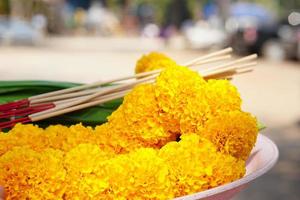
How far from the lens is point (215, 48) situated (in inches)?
901

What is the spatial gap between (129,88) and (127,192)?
49 centimetres

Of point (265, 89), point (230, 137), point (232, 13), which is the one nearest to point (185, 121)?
point (230, 137)

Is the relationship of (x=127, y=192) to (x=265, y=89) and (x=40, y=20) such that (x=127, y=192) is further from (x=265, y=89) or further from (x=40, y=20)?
(x=40, y=20)

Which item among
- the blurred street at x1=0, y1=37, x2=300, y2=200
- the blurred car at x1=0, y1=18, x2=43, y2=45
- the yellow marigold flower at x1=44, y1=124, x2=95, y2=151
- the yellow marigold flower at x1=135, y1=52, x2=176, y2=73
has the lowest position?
the blurred street at x1=0, y1=37, x2=300, y2=200

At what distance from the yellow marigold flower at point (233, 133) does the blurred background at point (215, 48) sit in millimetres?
3559

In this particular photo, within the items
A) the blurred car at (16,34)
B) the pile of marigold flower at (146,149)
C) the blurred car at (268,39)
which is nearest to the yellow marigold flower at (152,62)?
the pile of marigold flower at (146,149)

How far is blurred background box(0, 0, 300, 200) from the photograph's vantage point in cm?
719

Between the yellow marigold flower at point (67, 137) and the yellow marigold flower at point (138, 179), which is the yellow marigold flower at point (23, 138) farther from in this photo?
the yellow marigold flower at point (138, 179)

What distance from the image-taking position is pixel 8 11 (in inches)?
1342

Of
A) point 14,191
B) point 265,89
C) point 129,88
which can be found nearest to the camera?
point 14,191

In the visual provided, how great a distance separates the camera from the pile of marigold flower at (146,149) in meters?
1.35

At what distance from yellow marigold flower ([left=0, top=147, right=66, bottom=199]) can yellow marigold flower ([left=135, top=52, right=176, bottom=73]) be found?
0.65 m

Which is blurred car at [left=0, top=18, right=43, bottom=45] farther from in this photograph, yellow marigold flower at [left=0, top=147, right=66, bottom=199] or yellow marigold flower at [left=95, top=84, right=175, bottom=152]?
yellow marigold flower at [left=0, top=147, right=66, bottom=199]

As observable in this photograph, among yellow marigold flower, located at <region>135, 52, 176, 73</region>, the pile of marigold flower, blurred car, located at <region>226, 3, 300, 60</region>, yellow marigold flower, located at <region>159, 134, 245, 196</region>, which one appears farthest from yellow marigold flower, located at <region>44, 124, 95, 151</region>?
blurred car, located at <region>226, 3, 300, 60</region>
